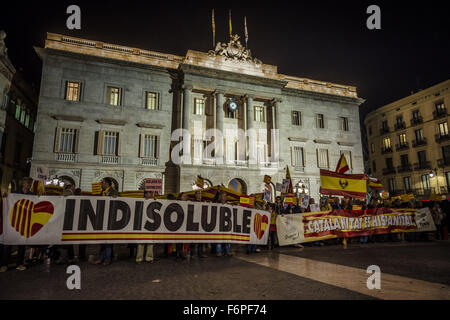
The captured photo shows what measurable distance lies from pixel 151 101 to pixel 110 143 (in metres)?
5.30

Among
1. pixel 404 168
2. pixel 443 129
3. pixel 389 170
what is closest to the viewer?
pixel 443 129

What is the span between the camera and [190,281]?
4980 millimetres

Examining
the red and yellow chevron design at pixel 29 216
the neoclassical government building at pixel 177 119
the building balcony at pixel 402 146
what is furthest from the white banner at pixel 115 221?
the building balcony at pixel 402 146

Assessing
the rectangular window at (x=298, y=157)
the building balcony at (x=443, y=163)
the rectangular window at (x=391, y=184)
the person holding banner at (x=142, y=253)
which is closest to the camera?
the person holding banner at (x=142, y=253)

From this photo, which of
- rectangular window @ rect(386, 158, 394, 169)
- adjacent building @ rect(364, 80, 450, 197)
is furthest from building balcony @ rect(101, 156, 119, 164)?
rectangular window @ rect(386, 158, 394, 169)

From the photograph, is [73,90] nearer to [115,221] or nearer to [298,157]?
[115,221]

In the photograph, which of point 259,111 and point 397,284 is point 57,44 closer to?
point 259,111

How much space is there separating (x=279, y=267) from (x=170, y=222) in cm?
308

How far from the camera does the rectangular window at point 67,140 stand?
22.2m

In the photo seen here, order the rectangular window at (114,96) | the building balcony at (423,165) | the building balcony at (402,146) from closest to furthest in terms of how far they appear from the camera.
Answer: the rectangular window at (114,96) → the building balcony at (423,165) → the building balcony at (402,146)

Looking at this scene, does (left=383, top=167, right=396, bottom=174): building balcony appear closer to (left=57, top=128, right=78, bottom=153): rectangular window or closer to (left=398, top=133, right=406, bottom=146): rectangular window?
(left=398, top=133, right=406, bottom=146): rectangular window

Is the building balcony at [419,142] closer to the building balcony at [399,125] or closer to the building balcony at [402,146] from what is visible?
the building balcony at [402,146]

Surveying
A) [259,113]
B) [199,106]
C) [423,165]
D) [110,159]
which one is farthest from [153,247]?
A: [423,165]

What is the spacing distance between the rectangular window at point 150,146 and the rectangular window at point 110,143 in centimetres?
231
